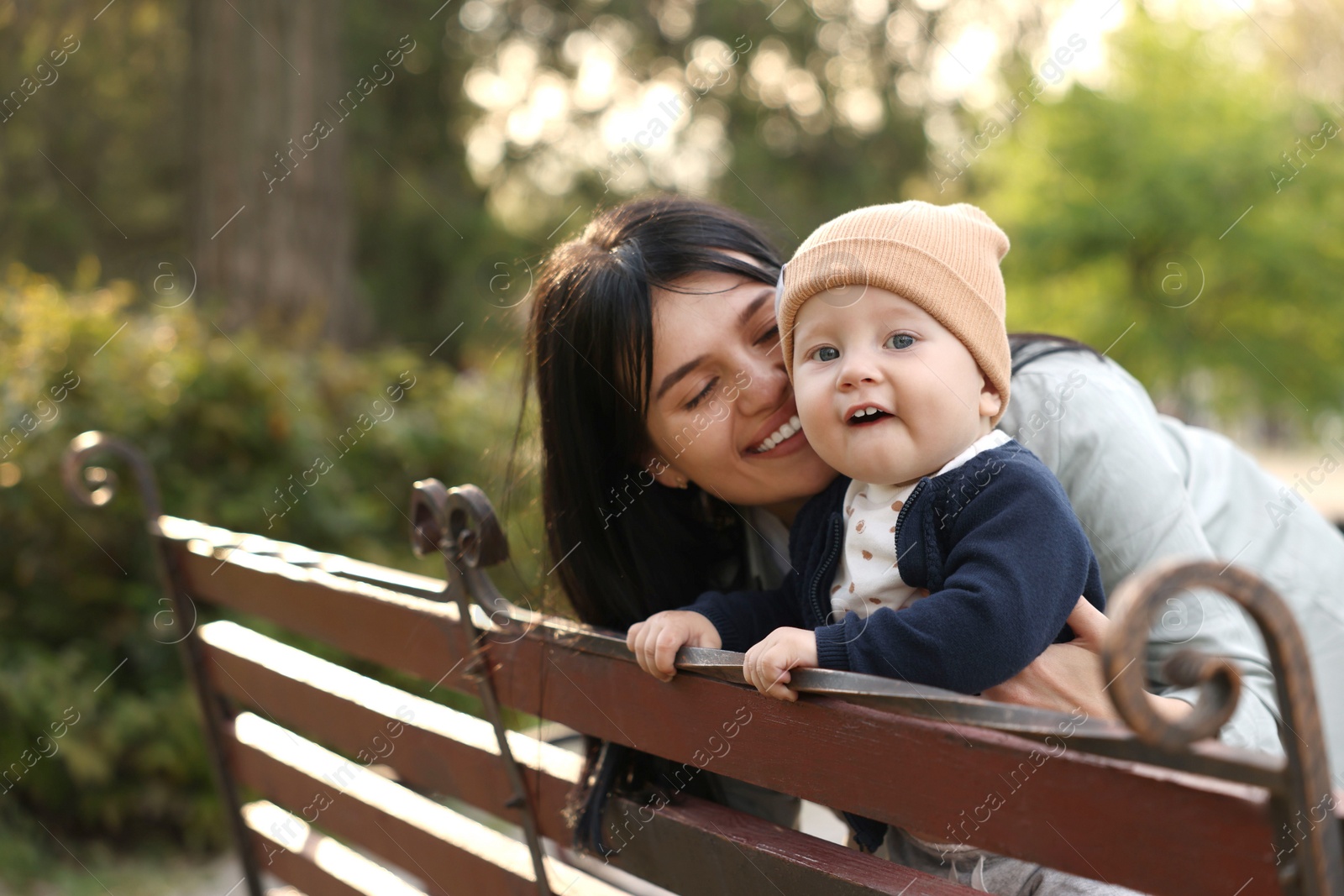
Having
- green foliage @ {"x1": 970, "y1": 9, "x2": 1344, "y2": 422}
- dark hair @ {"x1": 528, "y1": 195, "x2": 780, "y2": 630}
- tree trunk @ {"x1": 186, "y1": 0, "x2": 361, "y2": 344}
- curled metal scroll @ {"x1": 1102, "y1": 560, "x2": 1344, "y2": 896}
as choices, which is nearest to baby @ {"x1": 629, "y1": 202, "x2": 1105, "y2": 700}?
dark hair @ {"x1": 528, "y1": 195, "x2": 780, "y2": 630}

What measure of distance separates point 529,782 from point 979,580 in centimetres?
82

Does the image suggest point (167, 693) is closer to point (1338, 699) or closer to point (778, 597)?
point (778, 597)

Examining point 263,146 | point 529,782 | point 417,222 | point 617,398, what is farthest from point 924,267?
point 417,222

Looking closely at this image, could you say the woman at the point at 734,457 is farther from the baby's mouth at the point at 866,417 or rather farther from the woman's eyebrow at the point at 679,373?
the baby's mouth at the point at 866,417

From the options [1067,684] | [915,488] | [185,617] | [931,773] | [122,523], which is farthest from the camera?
[122,523]

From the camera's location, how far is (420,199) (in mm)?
14023

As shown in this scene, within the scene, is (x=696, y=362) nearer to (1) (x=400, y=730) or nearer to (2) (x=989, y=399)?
(2) (x=989, y=399)

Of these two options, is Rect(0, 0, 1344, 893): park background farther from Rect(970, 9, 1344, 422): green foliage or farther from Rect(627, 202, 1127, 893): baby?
Rect(627, 202, 1127, 893): baby

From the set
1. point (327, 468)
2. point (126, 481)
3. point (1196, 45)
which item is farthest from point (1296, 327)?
point (126, 481)

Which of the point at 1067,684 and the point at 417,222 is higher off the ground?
the point at 417,222

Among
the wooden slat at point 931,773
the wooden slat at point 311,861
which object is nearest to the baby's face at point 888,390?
the wooden slat at point 931,773

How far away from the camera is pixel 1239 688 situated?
79 centimetres

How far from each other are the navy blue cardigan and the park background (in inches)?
37.7

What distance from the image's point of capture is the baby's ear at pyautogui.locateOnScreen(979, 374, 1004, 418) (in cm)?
153
